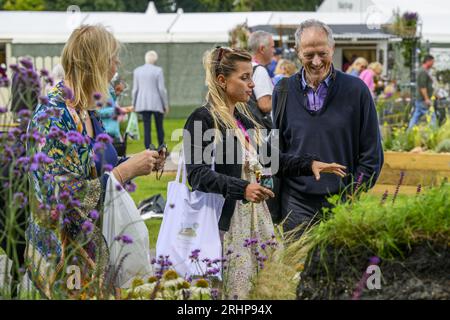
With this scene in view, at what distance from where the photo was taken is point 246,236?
17.1 feet

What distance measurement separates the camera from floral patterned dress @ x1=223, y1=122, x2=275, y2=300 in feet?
16.8

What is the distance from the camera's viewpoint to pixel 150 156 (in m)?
4.56

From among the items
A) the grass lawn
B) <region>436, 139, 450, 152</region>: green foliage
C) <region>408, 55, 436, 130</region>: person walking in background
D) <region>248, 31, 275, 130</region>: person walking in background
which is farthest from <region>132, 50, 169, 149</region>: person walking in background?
<region>248, 31, 275, 130</region>: person walking in background

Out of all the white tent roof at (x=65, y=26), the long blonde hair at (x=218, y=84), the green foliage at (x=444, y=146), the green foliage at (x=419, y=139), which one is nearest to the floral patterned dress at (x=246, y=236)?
the long blonde hair at (x=218, y=84)

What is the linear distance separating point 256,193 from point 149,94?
Answer: 48.7 ft

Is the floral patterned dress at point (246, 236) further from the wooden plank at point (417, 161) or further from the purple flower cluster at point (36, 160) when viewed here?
the wooden plank at point (417, 161)

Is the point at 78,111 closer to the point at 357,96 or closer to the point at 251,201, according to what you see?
the point at 251,201

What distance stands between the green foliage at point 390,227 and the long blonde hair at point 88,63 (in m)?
1.22

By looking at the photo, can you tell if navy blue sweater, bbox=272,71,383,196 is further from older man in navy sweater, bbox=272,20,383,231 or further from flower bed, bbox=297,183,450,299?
flower bed, bbox=297,183,450,299

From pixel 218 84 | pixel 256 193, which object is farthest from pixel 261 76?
pixel 256 193

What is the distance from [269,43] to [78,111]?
595cm

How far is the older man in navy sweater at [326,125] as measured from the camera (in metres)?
5.78

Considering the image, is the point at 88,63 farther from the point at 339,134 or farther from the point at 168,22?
the point at 168,22

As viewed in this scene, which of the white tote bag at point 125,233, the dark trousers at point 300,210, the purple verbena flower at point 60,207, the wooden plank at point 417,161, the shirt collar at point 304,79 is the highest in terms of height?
the shirt collar at point 304,79
